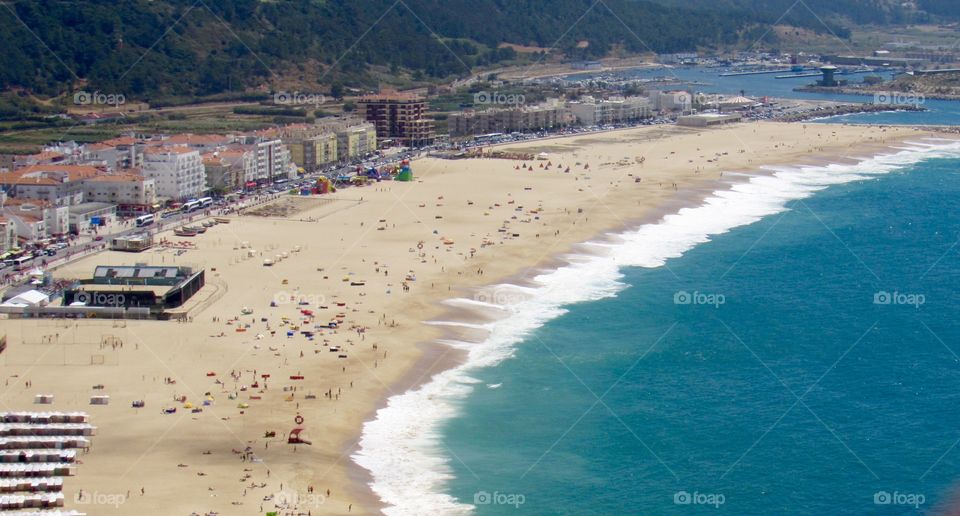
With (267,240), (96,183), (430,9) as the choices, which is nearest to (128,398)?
(267,240)

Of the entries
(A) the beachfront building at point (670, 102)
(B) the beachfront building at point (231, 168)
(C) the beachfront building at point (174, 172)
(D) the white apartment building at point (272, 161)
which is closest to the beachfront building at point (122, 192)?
(C) the beachfront building at point (174, 172)

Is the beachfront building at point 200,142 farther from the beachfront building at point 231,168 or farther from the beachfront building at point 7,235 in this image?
the beachfront building at point 7,235

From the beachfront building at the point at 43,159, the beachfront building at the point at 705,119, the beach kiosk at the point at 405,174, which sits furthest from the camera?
the beachfront building at the point at 705,119

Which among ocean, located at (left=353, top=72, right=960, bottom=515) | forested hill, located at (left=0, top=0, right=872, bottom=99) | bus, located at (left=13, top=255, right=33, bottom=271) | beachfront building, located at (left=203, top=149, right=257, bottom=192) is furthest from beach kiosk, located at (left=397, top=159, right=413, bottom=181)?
forested hill, located at (left=0, top=0, right=872, bottom=99)

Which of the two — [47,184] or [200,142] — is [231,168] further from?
[47,184]

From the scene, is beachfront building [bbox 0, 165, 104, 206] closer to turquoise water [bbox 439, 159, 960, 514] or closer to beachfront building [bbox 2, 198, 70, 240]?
beachfront building [bbox 2, 198, 70, 240]

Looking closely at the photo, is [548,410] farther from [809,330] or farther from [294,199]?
[294,199]
